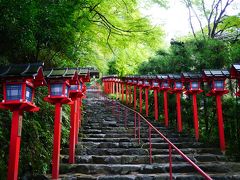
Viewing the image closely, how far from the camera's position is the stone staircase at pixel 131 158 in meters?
6.67

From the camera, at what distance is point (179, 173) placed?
684 centimetres

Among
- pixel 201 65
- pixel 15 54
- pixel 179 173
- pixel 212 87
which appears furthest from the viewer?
pixel 201 65

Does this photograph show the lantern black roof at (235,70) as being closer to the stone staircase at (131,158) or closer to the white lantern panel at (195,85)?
the white lantern panel at (195,85)

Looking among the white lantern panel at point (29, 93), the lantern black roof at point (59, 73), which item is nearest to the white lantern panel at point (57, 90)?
the lantern black roof at point (59, 73)

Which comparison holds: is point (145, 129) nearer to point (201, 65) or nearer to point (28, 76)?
point (201, 65)

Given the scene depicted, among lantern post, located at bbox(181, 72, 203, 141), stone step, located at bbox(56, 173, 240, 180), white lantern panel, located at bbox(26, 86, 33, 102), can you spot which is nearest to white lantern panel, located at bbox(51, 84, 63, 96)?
white lantern panel, located at bbox(26, 86, 33, 102)

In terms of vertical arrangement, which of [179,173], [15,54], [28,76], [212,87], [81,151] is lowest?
[179,173]

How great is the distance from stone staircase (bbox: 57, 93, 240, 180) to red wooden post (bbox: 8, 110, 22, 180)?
6.95 ft

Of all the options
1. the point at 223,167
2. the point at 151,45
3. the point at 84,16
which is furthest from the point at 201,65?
the point at 84,16

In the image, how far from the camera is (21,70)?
4.52m

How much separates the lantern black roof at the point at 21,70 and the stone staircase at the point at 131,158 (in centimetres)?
304

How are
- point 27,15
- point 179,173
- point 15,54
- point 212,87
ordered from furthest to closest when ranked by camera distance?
point 212,87 < point 15,54 < point 179,173 < point 27,15

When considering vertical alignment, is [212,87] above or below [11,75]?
above

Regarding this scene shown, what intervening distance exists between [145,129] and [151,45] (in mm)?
4073
